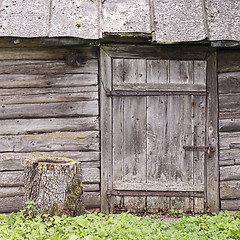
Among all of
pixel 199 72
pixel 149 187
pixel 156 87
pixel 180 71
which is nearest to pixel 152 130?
pixel 156 87

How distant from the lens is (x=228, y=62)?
5191 millimetres

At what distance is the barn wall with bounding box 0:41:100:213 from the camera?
16.5ft

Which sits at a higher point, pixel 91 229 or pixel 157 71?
pixel 157 71

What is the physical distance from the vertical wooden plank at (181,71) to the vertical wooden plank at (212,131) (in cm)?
28

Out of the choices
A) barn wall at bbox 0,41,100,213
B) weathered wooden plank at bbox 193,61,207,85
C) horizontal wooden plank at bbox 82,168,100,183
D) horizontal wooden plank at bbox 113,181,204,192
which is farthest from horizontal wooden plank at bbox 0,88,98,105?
weathered wooden plank at bbox 193,61,207,85

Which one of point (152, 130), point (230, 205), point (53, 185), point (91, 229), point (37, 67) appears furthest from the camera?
point (230, 205)

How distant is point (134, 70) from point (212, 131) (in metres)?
1.41

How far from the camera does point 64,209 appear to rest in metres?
3.85

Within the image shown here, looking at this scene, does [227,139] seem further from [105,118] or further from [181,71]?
[105,118]

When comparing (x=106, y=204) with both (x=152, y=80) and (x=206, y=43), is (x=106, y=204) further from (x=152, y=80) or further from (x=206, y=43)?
(x=206, y=43)

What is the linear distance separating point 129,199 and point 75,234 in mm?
1686

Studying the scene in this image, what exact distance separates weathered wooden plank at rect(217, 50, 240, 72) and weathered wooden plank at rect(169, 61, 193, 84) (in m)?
0.44

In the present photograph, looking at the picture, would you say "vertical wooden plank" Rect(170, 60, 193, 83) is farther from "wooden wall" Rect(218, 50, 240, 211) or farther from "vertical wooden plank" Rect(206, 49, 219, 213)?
"wooden wall" Rect(218, 50, 240, 211)

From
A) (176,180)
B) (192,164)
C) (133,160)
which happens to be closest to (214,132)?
(192,164)
